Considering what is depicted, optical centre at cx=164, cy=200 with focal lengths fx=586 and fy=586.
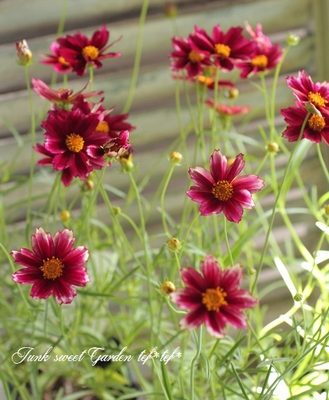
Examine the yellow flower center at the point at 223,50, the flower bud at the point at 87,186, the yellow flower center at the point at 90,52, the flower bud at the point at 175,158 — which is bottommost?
the flower bud at the point at 175,158

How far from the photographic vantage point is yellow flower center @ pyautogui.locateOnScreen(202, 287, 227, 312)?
43 cm

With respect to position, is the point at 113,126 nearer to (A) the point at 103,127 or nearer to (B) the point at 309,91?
(A) the point at 103,127

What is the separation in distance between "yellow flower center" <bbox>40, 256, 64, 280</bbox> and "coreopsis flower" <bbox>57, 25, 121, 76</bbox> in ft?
0.78

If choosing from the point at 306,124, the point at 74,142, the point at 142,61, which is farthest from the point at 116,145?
the point at 142,61

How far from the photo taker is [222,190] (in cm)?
50

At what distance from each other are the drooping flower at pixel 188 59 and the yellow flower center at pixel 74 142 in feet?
0.59

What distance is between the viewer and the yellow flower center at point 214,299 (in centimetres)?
43

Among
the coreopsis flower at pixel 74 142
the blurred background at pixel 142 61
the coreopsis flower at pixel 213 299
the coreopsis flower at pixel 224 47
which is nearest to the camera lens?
the coreopsis flower at pixel 213 299

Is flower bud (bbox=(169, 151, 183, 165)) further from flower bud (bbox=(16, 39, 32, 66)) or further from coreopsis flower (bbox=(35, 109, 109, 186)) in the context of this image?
flower bud (bbox=(16, 39, 32, 66))

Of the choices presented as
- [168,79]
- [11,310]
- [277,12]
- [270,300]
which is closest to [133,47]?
[168,79]

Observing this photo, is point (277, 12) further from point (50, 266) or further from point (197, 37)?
point (50, 266)

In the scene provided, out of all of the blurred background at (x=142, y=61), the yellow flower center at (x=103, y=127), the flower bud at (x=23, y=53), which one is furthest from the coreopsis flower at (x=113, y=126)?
the blurred background at (x=142, y=61)

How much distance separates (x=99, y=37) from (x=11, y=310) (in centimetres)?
39

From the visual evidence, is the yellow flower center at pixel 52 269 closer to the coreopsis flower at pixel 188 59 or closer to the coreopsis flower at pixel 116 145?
the coreopsis flower at pixel 116 145
